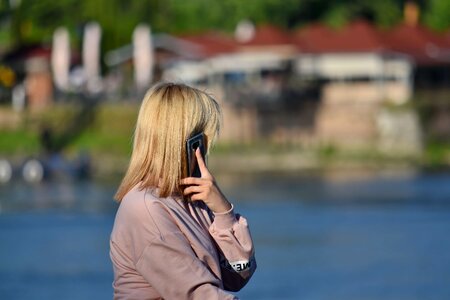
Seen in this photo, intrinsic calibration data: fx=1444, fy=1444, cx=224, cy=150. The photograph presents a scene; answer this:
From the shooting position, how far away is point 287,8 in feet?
168

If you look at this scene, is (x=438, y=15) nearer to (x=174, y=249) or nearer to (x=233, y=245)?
(x=233, y=245)

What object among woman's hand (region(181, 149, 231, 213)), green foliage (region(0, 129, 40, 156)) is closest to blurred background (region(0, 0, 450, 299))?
green foliage (region(0, 129, 40, 156))

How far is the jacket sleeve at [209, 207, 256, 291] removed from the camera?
2.90 m

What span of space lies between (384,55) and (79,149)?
437 inches

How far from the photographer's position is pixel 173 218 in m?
2.79

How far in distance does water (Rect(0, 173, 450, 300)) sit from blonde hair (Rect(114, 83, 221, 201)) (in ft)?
36.7

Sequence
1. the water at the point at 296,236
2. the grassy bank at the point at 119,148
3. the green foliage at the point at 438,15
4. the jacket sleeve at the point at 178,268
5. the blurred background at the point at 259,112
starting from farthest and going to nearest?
the green foliage at the point at 438,15 < the grassy bank at the point at 119,148 < the blurred background at the point at 259,112 < the water at the point at 296,236 < the jacket sleeve at the point at 178,268

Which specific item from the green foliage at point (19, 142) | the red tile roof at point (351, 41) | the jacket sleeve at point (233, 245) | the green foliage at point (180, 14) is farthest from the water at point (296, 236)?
the green foliage at point (180, 14)

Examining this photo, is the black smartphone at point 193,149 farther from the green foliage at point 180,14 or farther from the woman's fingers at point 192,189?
the green foliage at point 180,14

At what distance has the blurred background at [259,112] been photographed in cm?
2689

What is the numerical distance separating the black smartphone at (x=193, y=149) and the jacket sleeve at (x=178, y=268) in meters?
0.15

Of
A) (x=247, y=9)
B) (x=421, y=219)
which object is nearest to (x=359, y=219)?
(x=421, y=219)

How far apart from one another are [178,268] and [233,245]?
0.20 metres

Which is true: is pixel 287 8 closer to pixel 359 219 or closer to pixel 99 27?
pixel 99 27
